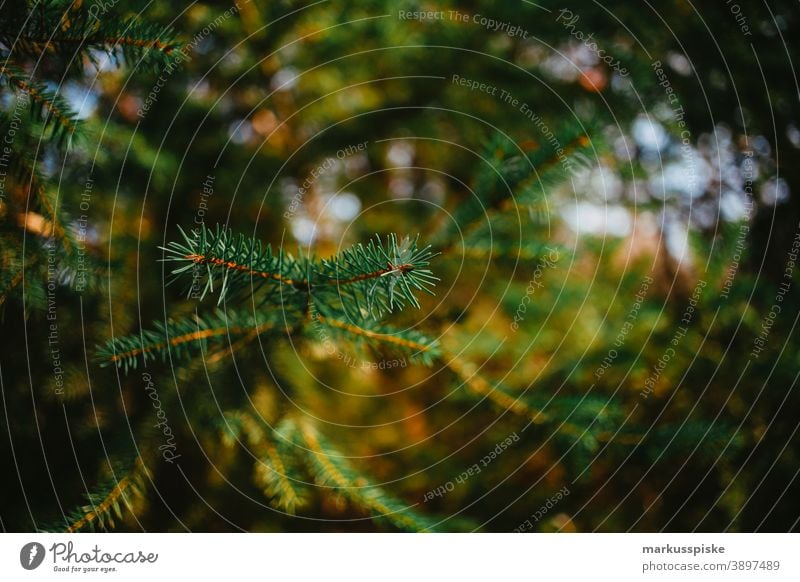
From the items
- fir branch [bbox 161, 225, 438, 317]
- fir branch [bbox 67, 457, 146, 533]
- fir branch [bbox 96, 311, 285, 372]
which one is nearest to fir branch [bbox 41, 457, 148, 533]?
fir branch [bbox 67, 457, 146, 533]

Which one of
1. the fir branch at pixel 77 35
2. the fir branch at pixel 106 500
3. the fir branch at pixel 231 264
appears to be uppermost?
the fir branch at pixel 77 35

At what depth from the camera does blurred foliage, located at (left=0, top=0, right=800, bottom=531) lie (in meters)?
0.51

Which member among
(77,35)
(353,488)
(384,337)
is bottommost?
(353,488)

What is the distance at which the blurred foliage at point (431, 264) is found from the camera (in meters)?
0.51

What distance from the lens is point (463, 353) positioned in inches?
29.9

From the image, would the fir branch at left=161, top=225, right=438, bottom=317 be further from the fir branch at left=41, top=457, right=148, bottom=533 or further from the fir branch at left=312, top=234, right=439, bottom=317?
the fir branch at left=41, top=457, right=148, bottom=533

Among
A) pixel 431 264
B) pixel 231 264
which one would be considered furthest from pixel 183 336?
pixel 431 264

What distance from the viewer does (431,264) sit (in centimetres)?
49

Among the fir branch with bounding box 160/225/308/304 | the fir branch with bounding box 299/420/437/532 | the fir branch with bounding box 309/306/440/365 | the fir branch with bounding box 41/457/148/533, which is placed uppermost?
the fir branch with bounding box 160/225/308/304

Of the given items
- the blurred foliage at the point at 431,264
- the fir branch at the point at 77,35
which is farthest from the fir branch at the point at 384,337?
the fir branch at the point at 77,35

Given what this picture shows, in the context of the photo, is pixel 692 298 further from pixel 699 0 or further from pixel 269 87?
pixel 269 87

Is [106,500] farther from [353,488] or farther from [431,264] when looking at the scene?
[431,264]

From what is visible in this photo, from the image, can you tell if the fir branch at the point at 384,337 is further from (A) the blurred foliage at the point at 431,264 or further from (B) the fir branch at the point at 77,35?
(B) the fir branch at the point at 77,35
